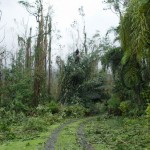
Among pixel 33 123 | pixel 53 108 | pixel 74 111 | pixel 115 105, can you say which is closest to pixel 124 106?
pixel 115 105

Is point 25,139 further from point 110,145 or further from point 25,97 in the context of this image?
point 25,97

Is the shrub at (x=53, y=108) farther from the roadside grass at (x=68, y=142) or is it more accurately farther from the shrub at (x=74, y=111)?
the roadside grass at (x=68, y=142)

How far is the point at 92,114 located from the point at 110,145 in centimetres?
1918

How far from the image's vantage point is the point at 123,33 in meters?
12.1

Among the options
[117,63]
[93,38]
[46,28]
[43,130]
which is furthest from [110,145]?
[93,38]

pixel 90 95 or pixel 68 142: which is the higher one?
pixel 90 95

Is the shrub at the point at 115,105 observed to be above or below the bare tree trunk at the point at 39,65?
below

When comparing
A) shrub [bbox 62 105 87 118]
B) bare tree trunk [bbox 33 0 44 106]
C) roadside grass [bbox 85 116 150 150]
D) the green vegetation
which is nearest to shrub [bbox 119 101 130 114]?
the green vegetation

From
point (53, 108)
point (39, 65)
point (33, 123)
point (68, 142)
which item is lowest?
point (68, 142)

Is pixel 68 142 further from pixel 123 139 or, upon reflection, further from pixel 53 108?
pixel 53 108

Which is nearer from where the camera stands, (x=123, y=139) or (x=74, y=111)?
(x=123, y=139)

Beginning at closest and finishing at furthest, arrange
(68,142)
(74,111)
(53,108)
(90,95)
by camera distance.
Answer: (68,142)
(53,108)
(74,111)
(90,95)

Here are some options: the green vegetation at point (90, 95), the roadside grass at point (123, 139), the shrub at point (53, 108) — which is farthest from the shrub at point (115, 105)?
the roadside grass at point (123, 139)

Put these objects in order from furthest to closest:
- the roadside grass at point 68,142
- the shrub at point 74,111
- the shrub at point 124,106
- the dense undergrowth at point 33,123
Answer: the shrub at point 74,111
the shrub at point 124,106
the dense undergrowth at point 33,123
the roadside grass at point 68,142
